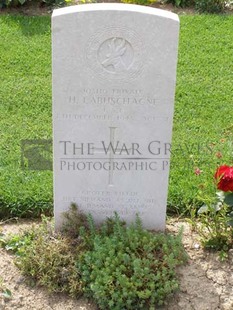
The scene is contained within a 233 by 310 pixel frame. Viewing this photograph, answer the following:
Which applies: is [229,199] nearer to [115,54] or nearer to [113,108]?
[113,108]

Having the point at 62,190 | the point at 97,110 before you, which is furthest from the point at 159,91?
the point at 62,190

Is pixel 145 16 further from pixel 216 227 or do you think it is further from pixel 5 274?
pixel 5 274

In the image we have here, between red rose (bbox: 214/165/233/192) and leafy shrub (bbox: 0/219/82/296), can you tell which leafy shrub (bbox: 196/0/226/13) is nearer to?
red rose (bbox: 214/165/233/192)

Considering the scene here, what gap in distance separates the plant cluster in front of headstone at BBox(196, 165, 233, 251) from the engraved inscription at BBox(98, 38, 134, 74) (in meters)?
0.87

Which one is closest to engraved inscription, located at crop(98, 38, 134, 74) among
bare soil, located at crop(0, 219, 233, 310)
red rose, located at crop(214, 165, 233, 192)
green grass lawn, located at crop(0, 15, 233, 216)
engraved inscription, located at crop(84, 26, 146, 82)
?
engraved inscription, located at crop(84, 26, 146, 82)

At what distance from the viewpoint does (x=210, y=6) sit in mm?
7930

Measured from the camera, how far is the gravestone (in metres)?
3.61

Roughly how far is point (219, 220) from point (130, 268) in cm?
70

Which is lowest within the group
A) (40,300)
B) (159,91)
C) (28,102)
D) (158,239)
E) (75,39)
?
(40,300)

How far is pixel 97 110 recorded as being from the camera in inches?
151

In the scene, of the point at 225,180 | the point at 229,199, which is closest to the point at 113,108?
the point at 225,180

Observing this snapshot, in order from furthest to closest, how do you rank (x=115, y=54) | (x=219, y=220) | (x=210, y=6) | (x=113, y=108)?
(x=210, y=6) < (x=219, y=220) < (x=113, y=108) < (x=115, y=54)

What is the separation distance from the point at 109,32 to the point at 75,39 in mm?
192

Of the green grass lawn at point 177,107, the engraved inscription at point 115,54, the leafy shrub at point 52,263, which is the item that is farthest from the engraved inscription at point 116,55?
the leafy shrub at point 52,263
